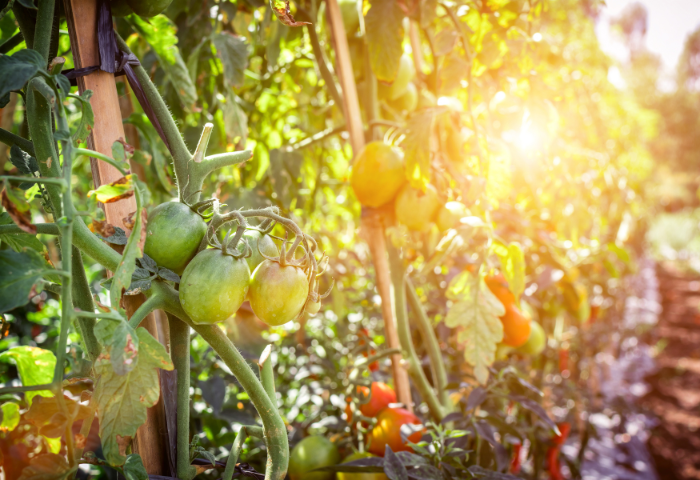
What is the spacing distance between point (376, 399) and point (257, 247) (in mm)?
554

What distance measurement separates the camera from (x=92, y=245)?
0.37 meters

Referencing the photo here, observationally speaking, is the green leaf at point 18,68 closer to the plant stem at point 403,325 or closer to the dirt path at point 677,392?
the plant stem at point 403,325

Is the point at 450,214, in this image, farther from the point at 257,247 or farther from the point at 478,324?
the point at 257,247

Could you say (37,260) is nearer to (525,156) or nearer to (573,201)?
(525,156)

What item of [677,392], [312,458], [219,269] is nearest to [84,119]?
[219,269]

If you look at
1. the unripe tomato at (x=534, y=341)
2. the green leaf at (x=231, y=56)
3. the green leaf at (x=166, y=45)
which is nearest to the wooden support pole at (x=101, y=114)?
the green leaf at (x=166, y=45)

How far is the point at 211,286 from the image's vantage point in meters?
0.38

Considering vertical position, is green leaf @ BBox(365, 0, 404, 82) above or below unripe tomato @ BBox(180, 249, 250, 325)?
above

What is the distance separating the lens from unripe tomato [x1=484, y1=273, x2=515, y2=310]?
3.30 ft

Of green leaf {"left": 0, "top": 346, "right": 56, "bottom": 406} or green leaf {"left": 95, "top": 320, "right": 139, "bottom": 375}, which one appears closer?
green leaf {"left": 95, "top": 320, "right": 139, "bottom": 375}

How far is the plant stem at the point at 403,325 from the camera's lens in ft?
2.95

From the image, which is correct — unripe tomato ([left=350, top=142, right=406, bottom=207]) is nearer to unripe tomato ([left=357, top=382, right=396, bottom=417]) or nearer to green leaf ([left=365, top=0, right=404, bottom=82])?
green leaf ([left=365, top=0, right=404, bottom=82])

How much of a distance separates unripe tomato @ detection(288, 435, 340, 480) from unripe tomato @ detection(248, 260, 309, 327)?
47 centimetres

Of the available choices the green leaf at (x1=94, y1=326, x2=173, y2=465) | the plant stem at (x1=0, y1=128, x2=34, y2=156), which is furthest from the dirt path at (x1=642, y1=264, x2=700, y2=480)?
the plant stem at (x1=0, y1=128, x2=34, y2=156)
